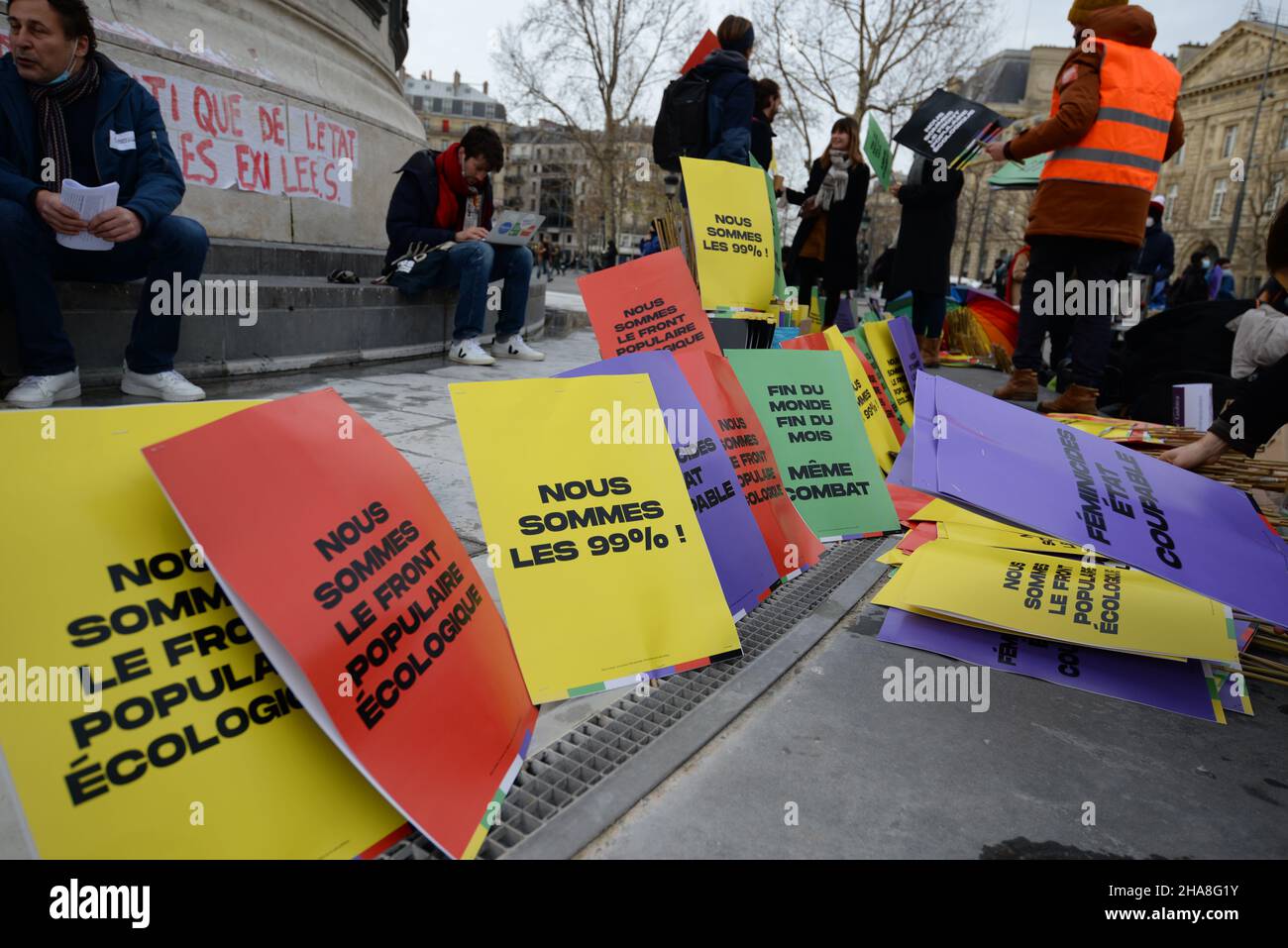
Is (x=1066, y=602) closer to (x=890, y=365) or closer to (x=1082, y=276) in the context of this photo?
A: (x=890, y=365)

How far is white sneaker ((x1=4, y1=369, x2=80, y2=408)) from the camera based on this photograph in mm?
3260

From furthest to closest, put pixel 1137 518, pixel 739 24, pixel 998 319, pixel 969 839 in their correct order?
pixel 998 319, pixel 739 24, pixel 1137 518, pixel 969 839

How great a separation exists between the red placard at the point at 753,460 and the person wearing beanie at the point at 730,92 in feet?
9.21

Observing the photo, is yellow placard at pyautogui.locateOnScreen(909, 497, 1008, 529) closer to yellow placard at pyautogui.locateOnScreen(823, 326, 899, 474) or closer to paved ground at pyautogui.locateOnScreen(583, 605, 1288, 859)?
yellow placard at pyautogui.locateOnScreen(823, 326, 899, 474)

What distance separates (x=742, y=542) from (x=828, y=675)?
1.75 ft

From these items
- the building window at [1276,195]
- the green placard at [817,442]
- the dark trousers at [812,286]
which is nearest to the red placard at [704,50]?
the dark trousers at [812,286]

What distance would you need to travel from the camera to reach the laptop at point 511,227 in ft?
18.6

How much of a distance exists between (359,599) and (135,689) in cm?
35

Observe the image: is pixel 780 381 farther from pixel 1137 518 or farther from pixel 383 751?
pixel 383 751

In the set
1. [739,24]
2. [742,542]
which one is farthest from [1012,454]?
[739,24]

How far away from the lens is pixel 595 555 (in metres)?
1.90

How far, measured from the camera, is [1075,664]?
6.66ft

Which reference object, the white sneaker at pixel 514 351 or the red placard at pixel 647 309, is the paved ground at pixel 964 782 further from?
the white sneaker at pixel 514 351

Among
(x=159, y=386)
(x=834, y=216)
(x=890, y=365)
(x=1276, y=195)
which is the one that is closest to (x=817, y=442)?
(x=890, y=365)
